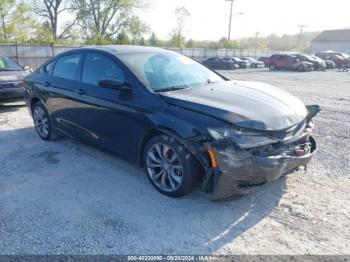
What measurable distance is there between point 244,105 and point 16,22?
112 feet

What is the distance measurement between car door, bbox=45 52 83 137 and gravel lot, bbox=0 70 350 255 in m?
0.60

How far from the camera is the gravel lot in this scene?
2723mm

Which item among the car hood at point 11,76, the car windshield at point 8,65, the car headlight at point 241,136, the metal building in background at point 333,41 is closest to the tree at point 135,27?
the car windshield at point 8,65

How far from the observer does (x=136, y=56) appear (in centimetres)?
412

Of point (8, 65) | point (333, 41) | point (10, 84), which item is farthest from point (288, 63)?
point (333, 41)

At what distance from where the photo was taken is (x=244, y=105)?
3330 mm

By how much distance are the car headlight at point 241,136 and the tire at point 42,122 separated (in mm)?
3495

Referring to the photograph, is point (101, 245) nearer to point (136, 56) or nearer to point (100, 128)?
point (100, 128)

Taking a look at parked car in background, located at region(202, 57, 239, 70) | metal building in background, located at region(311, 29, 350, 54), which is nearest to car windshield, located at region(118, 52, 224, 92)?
parked car in background, located at region(202, 57, 239, 70)

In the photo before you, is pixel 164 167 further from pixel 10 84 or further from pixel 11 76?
pixel 11 76

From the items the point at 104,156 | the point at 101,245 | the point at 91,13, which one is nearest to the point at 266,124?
the point at 101,245

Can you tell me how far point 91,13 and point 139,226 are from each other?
42.9 meters

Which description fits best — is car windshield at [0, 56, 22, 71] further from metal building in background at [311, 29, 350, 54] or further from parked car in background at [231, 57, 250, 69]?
metal building in background at [311, 29, 350, 54]

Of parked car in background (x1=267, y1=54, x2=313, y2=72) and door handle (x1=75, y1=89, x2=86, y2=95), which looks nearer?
door handle (x1=75, y1=89, x2=86, y2=95)
